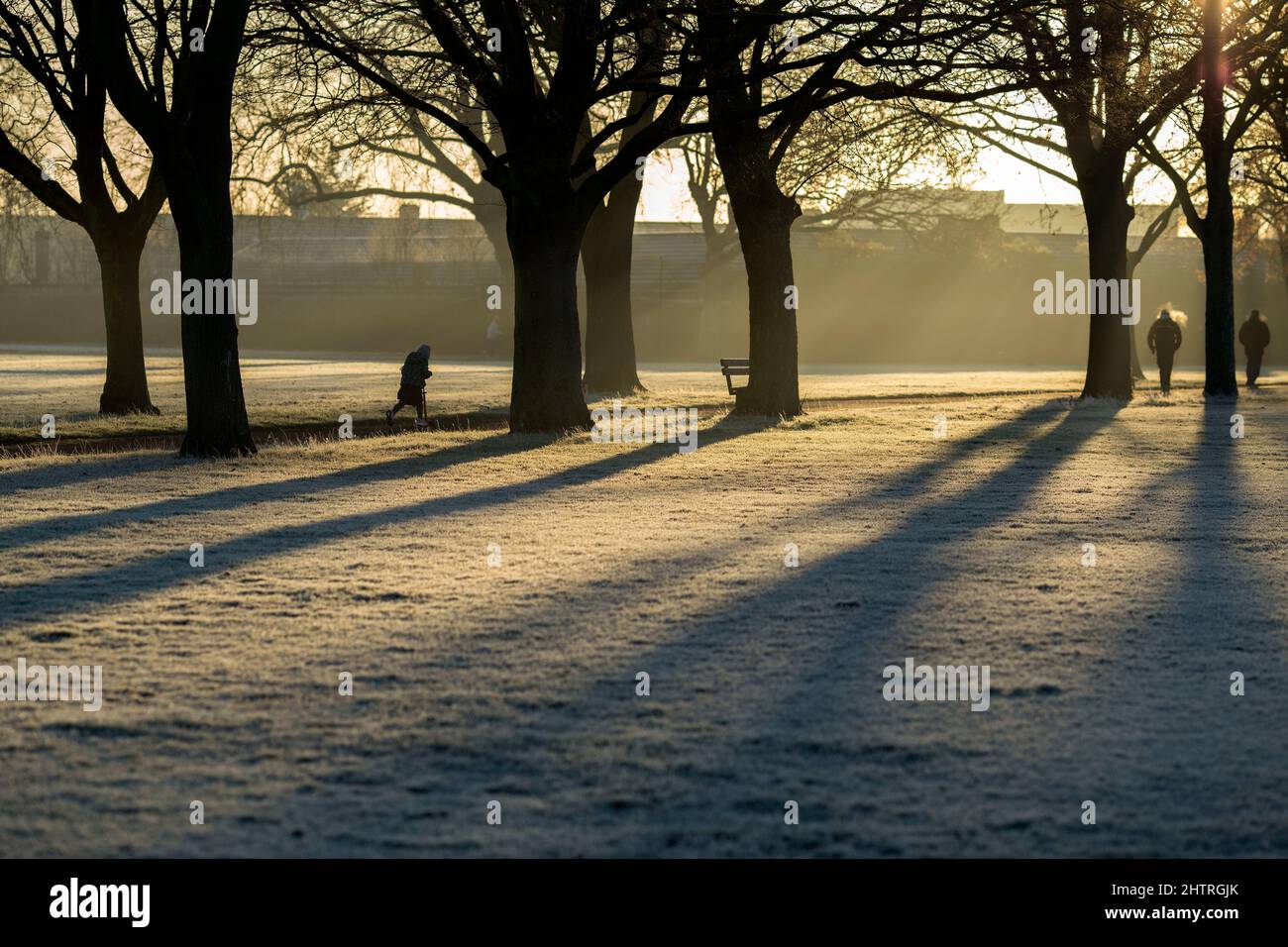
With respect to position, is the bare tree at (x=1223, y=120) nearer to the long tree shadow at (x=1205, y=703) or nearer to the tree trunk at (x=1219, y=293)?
the tree trunk at (x=1219, y=293)

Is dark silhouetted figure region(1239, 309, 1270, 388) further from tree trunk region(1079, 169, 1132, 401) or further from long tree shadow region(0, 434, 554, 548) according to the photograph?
long tree shadow region(0, 434, 554, 548)

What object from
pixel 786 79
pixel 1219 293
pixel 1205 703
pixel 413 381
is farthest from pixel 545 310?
pixel 1219 293

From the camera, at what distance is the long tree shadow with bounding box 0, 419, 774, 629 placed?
361 inches

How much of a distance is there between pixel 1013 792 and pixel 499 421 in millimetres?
19494

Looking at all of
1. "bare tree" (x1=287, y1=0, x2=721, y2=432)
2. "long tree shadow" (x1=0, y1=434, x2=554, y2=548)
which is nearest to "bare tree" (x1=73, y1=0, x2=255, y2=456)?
"long tree shadow" (x1=0, y1=434, x2=554, y2=548)

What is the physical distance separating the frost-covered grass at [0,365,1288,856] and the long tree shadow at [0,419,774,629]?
0.07 m

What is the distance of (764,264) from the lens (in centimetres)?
2377

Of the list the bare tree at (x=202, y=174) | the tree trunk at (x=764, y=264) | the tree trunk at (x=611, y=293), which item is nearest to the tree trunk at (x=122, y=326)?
the bare tree at (x=202, y=174)

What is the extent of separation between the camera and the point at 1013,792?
5.42 meters

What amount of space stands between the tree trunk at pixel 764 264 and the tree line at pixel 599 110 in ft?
0.14

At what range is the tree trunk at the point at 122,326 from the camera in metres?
24.3

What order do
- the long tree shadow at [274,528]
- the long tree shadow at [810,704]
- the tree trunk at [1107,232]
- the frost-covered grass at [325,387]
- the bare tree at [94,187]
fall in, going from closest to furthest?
1. the long tree shadow at [810,704]
2. the long tree shadow at [274,528]
3. the bare tree at [94,187]
4. the frost-covered grass at [325,387]
5. the tree trunk at [1107,232]
